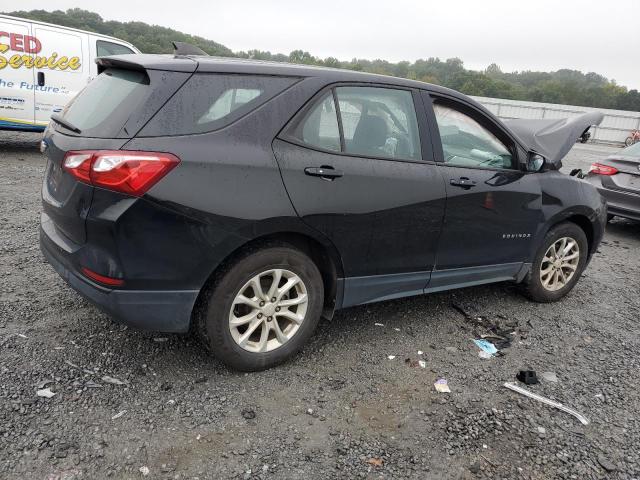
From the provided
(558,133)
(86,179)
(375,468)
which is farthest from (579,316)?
(86,179)

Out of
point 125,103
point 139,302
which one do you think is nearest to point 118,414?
point 139,302

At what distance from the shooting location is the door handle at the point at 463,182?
352 centimetres

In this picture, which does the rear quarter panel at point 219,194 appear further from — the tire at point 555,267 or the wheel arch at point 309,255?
the tire at point 555,267

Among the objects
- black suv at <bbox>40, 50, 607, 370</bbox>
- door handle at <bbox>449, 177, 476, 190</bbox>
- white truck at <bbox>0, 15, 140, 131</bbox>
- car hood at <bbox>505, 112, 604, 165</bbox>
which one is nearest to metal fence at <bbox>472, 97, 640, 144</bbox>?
Result: white truck at <bbox>0, 15, 140, 131</bbox>

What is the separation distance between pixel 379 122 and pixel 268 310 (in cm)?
140

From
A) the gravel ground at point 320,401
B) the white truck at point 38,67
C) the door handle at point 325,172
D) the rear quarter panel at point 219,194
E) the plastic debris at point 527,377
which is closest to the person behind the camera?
the gravel ground at point 320,401

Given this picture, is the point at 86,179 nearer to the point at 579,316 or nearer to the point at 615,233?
the point at 579,316

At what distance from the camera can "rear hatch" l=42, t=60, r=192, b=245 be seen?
2545mm

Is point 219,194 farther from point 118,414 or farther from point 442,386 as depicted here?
point 442,386

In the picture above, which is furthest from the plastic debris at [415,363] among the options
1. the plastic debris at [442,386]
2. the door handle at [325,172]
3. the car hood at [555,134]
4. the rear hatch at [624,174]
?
the rear hatch at [624,174]

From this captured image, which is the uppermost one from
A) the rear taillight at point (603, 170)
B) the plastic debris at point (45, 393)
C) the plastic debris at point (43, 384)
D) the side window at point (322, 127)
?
the side window at point (322, 127)

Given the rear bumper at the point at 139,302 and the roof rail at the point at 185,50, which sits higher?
the roof rail at the point at 185,50

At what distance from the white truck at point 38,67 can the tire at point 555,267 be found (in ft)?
25.6

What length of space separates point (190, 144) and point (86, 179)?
1.76ft
